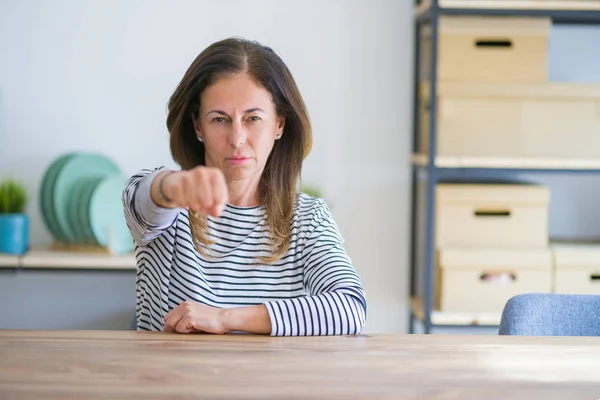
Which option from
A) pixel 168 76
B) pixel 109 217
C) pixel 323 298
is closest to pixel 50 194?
pixel 109 217

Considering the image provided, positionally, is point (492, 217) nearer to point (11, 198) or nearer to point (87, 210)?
point (87, 210)

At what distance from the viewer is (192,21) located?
3.05 m

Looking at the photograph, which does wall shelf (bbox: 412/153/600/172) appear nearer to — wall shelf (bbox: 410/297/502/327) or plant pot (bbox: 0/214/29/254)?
wall shelf (bbox: 410/297/502/327)

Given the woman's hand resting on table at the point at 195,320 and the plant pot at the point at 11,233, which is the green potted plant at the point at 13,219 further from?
the woman's hand resting on table at the point at 195,320

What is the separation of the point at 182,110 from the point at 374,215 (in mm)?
1640

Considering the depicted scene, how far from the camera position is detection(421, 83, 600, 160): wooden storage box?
110 inches

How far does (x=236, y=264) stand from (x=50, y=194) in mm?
1428

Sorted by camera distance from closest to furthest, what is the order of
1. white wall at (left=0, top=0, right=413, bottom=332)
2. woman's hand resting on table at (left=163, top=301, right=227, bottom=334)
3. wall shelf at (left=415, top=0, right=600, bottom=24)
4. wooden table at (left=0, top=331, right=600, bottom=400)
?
1. wooden table at (left=0, top=331, right=600, bottom=400)
2. woman's hand resting on table at (left=163, top=301, right=227, bottom=334)
3. wall shelf at (left=415, top=0, right=600, bottom=24)
4. white wall at (left=0, top=0, right=413, bottom=332)

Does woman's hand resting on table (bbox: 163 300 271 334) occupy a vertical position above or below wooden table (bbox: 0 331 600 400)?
above

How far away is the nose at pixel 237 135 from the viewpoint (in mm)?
1536

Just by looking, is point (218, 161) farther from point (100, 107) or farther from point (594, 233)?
point (594, 233)

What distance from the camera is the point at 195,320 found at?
132 centimetres

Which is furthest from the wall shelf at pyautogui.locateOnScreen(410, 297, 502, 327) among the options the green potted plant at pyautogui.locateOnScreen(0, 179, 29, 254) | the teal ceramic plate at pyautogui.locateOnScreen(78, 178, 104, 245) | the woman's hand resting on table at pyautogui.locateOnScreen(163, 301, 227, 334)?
the woman's hand resting on table at pyautogui.locateOnScreen(163, 301, 227, 334)

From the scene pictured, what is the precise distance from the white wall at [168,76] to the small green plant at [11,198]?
0.63 feet
